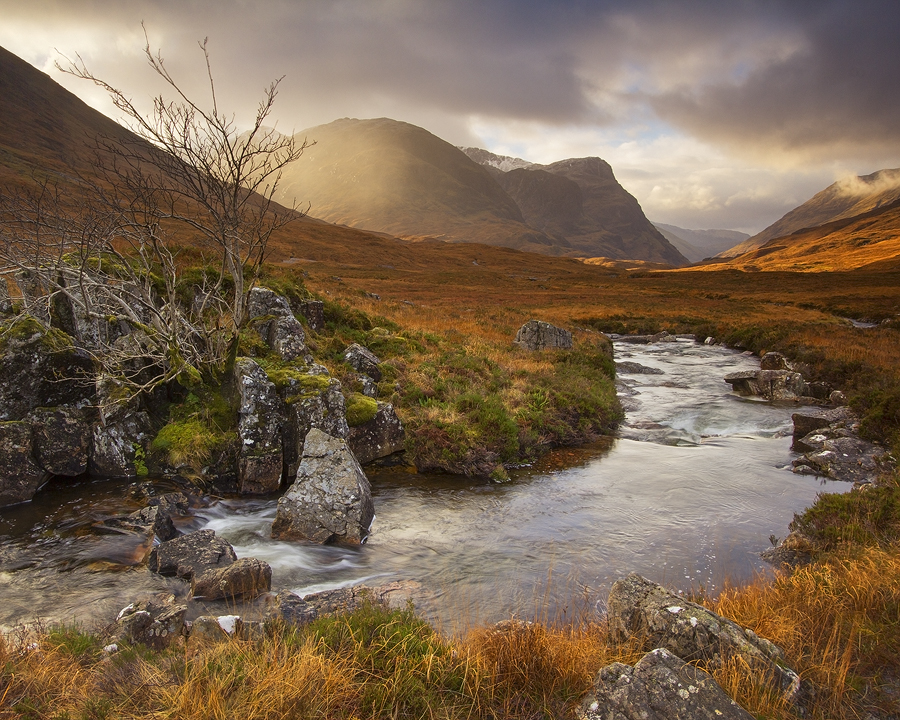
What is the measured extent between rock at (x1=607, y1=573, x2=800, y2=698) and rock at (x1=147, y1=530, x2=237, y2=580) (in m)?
5.90

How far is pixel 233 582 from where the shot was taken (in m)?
7.05

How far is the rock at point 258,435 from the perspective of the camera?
434 inches

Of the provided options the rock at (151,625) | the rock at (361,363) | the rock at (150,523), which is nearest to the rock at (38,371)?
the rock at (150,523)

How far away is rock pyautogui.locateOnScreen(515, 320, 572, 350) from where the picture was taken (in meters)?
24.3

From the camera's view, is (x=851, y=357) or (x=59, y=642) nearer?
(x=59, y=642)

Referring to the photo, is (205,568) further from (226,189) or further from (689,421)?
(689,421)

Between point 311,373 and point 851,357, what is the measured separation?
23278mm

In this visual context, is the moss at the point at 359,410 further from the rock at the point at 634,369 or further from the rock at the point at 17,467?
the rock at the point at 634,369

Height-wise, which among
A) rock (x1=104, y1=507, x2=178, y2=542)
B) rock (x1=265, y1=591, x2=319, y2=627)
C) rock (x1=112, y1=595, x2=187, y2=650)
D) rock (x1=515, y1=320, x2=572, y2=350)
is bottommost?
rock (x1=104, y1=507, x2=178, y2=542)

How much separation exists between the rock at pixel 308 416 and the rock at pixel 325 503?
1.46 meters

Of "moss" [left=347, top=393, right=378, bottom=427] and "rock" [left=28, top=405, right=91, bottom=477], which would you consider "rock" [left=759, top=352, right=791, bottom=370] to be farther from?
"rock" [left=28, top=405, right=91, bottom=477]

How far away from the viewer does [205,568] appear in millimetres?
7594

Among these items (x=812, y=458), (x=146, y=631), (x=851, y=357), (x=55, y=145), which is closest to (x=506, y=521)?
(x=146, y=631)

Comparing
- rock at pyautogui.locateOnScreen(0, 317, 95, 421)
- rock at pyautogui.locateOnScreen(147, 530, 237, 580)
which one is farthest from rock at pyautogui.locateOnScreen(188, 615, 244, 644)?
rock at pyautogui.locateOnScreen(0, 317, 95, 421)
